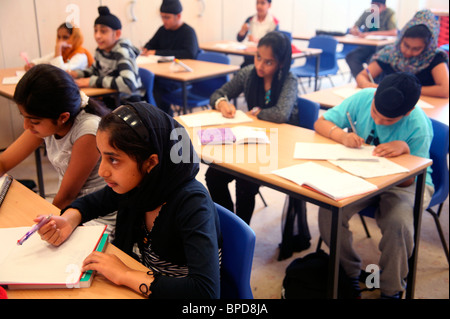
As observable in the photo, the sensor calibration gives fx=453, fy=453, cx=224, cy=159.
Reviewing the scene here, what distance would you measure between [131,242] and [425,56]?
2.54 m

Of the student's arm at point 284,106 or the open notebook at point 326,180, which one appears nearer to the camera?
the open notebook at point 326,180

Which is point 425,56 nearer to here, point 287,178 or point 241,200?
point 241,200

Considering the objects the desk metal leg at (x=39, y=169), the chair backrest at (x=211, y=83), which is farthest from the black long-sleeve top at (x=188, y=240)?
the chair backrest at (x=211, y=83)

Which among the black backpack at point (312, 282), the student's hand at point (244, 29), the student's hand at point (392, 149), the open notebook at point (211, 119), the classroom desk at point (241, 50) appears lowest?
the black backpack at point (312, 282)

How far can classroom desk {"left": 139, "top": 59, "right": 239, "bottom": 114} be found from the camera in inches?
142

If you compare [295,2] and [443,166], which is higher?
[295,2]

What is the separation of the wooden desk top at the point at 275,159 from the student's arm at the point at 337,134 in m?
0.03

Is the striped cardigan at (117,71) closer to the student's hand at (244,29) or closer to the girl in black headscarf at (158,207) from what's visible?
the girl in black headscarf at (158,207)

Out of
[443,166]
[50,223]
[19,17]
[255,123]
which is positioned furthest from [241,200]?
[19,17]

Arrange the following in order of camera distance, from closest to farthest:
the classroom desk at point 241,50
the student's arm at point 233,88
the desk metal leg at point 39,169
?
the student's arm at point 233,88
the desk metal leg at point 39,169
the classroom desk at point 241,50

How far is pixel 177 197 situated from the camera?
1.19 meters

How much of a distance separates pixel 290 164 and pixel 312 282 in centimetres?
54

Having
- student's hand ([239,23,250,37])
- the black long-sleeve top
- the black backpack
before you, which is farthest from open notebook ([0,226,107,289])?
student's hand ([239,23,250,37])

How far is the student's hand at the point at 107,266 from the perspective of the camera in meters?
1.06
